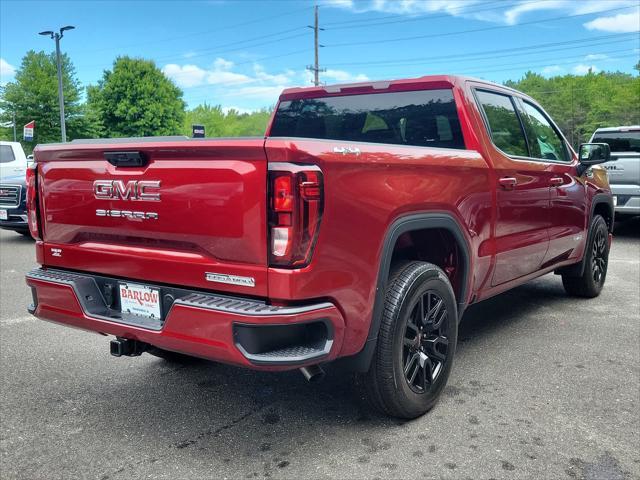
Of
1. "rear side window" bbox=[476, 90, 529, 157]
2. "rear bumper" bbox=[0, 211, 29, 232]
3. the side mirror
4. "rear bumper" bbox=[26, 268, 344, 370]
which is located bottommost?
"rear bumper" bbox=[0, 211, 29, 232]

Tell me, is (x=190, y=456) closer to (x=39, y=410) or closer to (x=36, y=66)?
(x=39, y=410)

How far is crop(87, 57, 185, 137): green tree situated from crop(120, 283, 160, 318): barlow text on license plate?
59.8m

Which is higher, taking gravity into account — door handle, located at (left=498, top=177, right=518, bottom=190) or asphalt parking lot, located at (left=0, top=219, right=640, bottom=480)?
door handle, located at (left=498, top=177, right=518, bottom=190)

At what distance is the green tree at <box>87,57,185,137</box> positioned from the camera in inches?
2372

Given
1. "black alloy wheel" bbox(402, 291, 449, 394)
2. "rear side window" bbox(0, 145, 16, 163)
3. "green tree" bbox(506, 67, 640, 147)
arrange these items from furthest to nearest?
"green tree" bbox(506, 67, 640, 147), "rear side window" bbox(0, 145, 16, 163), "black alloy wheel" bbox(402, 291, 449, 394)

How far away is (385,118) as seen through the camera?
417cm

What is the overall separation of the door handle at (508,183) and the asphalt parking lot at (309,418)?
120 centimetres

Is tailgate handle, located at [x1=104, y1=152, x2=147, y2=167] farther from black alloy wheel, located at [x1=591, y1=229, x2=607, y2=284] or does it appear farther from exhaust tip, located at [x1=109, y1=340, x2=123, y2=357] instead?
black alloy wheel, located at [x1=591, y1=229, x2=607, y2=284]

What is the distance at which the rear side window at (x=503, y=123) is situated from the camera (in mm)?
4098

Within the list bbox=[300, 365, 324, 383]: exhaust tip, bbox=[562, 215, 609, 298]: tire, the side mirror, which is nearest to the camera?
bbox=[300, 365, 324, 383]: exhaust tip

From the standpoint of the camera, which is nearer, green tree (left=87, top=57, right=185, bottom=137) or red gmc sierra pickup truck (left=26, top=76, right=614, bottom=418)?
red gmc sierra pickup truck (left=26, top=76, right=614, bottom=418)

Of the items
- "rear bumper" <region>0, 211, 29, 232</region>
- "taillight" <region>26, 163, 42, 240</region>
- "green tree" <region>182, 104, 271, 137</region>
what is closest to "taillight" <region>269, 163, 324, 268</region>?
"taillight" <region>26, 163, 42, 240</region>

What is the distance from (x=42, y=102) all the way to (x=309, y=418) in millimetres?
53787

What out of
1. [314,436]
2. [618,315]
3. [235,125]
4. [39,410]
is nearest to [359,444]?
[314,436]
